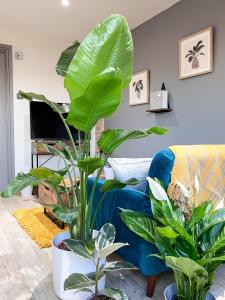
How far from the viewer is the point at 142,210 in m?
1.55

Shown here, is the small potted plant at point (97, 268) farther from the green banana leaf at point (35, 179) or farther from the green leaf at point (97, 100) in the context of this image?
the green leaf at point (97, 100)

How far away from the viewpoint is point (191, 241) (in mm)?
1160

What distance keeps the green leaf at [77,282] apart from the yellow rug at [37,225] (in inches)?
41.9

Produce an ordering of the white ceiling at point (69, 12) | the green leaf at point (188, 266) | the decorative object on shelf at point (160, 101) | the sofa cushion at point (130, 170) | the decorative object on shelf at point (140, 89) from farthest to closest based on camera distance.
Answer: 1. the decorative object on shelf at point (140, 89)
2. the decorative object on shelf at point (160, 101)
3. the white ceiling at point (69, 12)
4. the sofa cushion at point (130, 170)
5. the green leaf at point (188, 266)

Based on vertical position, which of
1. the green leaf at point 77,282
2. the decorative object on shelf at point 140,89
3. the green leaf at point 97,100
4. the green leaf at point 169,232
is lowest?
the green leaf at point 77,282

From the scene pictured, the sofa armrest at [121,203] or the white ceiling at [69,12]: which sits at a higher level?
the white ceiling at [69,12]

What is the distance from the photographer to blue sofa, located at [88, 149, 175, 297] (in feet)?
4.80

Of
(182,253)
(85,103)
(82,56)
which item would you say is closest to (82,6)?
(82,56)

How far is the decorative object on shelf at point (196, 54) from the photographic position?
2.85 m

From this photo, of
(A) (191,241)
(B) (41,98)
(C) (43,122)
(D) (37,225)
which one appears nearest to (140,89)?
(C) (43,122)

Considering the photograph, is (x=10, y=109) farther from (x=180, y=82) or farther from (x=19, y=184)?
(x=19, y=184)

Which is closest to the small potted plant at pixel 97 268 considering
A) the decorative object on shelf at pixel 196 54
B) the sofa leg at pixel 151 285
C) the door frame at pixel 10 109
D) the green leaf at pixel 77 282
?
the green leaf at pixel 77 282

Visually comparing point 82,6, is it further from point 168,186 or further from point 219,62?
point 168,186

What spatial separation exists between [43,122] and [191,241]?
3422 millimetres
